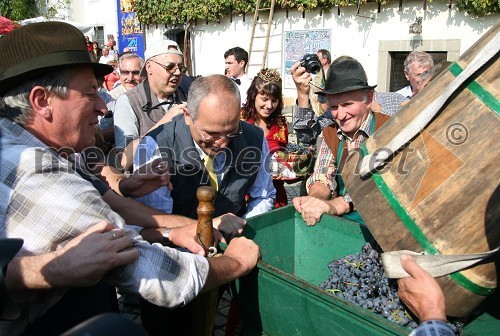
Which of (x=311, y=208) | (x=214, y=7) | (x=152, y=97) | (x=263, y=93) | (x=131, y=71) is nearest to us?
(x=311, y=208)

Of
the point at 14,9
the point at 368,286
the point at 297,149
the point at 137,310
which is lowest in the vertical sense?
the point at 137,310

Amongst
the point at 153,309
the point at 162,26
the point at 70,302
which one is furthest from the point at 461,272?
the point at 162,26

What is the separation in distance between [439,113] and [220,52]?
510 inches

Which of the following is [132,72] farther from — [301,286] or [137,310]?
[301,286]

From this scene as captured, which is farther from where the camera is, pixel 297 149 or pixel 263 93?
pixel 297 149

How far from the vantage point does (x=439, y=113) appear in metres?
1.46

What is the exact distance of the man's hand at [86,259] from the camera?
4.57 ft

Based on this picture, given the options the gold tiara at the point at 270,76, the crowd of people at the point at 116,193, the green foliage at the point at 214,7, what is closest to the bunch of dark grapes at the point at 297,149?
the gold tiara at the point at 270,76

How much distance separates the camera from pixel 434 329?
4.69ft

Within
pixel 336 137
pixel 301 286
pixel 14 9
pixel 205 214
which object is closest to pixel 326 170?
pixel 336 137

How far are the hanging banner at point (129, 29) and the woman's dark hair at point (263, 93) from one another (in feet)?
44.6

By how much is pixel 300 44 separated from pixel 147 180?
32.4 feet

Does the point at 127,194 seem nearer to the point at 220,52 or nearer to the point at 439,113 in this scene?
the point at 439,113

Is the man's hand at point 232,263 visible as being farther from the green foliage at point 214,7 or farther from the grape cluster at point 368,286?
the green foliage at point 214,7
